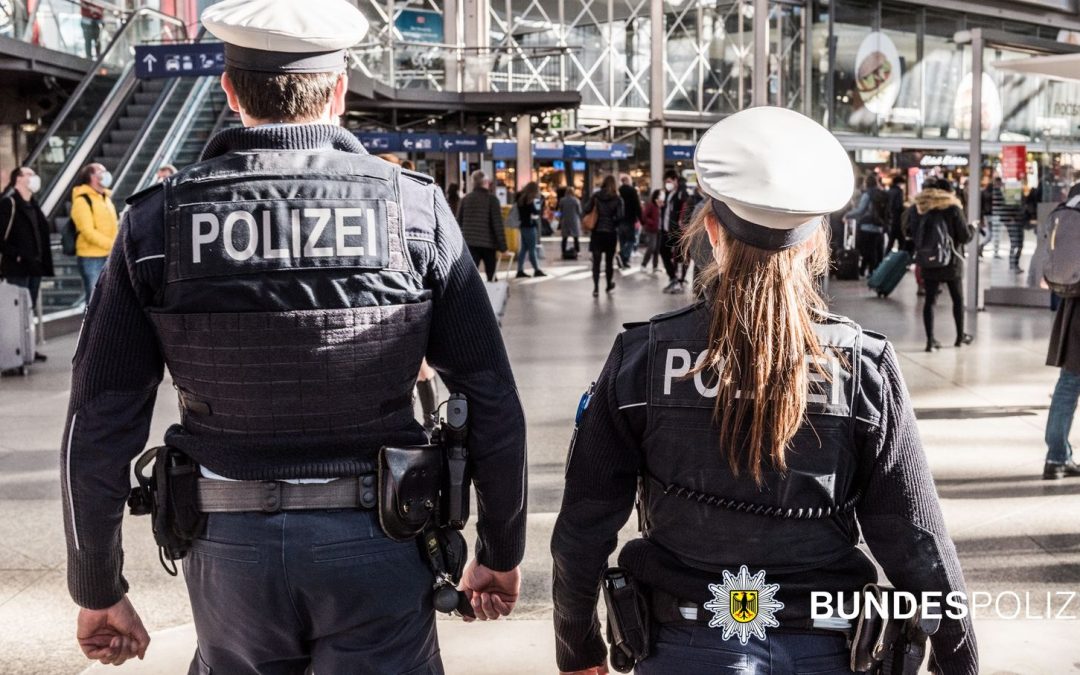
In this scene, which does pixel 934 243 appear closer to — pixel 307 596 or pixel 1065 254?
pixel 1065 254

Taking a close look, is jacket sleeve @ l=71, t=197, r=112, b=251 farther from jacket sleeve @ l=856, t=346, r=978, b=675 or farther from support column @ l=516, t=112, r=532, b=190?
support column @ l=516, t=112, r=532, b=190

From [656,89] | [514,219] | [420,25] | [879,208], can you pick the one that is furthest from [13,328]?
[656,89]

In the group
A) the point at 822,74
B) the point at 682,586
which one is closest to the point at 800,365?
the point at 682,586

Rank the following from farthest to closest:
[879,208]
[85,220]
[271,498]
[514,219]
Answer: [514,219]
[879,208]
[85,220]
[271,498]

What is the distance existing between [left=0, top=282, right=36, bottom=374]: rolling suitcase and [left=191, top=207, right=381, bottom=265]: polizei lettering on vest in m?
9.40

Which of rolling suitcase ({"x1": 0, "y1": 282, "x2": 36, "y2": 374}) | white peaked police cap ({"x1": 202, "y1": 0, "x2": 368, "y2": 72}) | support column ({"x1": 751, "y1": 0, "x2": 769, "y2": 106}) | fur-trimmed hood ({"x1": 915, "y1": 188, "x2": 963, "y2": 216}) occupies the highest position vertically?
support column ({"x1": 751, "y1": 0, "x2": 769, "y2": 106})

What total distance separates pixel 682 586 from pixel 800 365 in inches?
18.2

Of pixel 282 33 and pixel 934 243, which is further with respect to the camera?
pixel 934 243

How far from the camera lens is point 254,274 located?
7.45ft

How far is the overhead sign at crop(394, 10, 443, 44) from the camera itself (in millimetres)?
32375

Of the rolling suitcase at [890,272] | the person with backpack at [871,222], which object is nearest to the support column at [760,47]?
the person with backpack at [871,222]

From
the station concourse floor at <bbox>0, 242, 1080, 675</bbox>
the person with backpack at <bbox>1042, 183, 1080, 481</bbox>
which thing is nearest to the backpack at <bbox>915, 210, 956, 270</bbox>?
the station concourse floor at <bbox>0, 242, 1080, 675</bbox>

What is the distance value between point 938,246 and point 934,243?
53 millimetres

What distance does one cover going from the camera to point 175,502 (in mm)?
A: 2268
